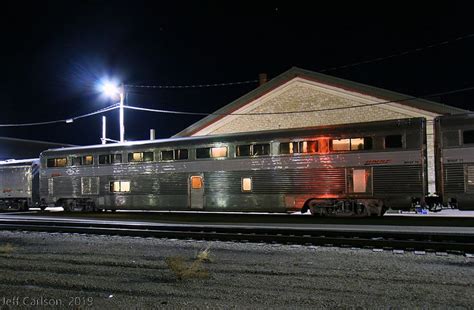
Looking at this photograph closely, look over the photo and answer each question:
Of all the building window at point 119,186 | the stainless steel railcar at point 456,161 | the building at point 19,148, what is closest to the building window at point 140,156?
the building window at point 119,186

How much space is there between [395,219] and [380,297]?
1250 cm

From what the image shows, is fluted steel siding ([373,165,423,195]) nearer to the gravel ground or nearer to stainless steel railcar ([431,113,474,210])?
stainless steel railcar ([431,113,474,210])

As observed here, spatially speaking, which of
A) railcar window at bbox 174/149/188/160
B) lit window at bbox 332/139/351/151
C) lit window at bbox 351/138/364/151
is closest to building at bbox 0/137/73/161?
railcar window at bbox 174/149/188/160

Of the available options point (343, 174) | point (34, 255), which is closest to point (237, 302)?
point (34, 255)

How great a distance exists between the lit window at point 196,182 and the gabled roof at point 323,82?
10422 mm

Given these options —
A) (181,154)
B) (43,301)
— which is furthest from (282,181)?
(43,301)

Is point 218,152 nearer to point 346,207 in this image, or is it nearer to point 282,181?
point 282,181

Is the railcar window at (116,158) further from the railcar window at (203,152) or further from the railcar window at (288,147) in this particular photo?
the railcar window at (288,147)

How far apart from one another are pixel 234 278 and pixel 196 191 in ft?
45.7

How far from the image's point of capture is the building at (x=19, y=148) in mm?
62981

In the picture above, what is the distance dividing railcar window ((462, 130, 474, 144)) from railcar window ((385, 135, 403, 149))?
220cm

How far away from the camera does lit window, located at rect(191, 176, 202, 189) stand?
23.0 m

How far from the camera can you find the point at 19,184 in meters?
31.3

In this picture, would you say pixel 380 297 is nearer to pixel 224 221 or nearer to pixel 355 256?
pixel 355 256
